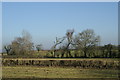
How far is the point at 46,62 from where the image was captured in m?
23.6

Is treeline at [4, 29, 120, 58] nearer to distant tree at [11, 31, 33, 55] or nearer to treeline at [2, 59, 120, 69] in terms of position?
distant tree at [11, 31, 33, 55]

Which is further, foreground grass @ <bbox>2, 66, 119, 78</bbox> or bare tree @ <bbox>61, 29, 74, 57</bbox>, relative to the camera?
bare tree @ <bbox>61, 29, 74, 57</bbox>

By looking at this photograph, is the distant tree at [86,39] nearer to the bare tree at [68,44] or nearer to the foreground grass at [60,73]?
the bare tree at [68,44]

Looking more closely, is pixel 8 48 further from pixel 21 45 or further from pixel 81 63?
pixel 81 63

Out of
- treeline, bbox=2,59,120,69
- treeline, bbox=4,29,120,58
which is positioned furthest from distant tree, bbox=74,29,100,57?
treeline, bbox=2,59,120,69

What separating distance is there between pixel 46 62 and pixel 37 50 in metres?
26.4

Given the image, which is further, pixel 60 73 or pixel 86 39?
pixel 86 39

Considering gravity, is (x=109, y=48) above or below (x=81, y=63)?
above

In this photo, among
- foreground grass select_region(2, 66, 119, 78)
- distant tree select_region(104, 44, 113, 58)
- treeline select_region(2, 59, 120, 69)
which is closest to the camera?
foreground grass select_region(2, 66, 119, 78)

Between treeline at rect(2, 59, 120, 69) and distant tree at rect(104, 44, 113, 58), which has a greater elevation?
distant tree at rect(104, 44, 113, 58)

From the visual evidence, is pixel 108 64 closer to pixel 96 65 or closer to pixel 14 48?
pixel 96 65

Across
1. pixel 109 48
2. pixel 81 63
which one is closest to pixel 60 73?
pixel 81 63

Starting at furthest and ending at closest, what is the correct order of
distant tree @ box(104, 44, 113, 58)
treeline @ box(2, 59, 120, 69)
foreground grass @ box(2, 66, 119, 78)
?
distant tree @ box(104, 44, 113, 58) → treeline @ box(2, 59, 120, 69) → foreground grass @ box(2, 66, 119, 78)

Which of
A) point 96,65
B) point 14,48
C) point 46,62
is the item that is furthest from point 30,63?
point 14,48
